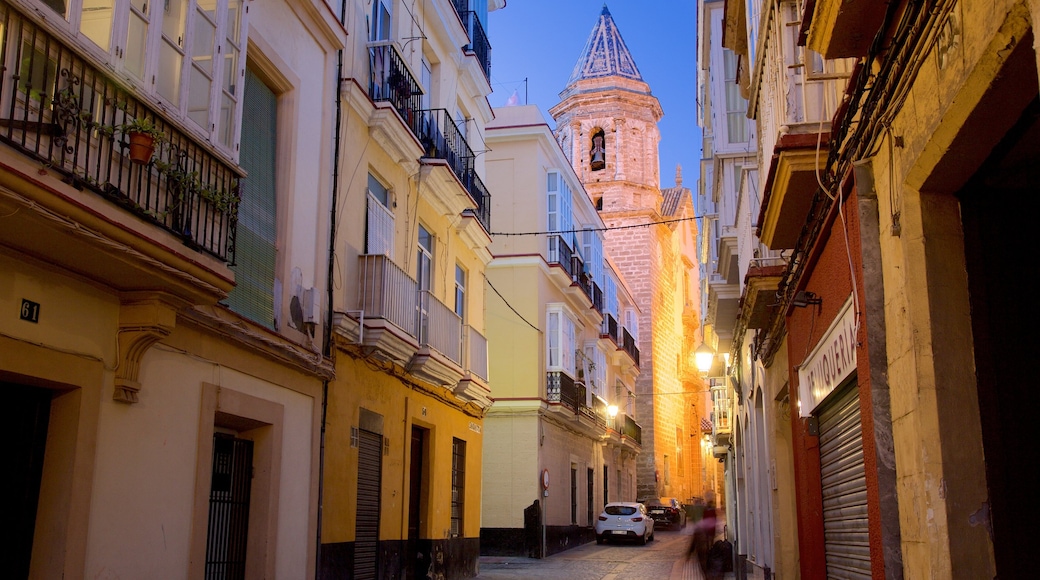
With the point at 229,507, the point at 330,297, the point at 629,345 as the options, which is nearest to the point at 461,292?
the point at 330,297

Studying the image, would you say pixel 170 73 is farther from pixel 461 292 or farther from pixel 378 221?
pixel 461 292

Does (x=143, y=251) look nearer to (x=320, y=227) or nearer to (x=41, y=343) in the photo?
(x=41, y=343)

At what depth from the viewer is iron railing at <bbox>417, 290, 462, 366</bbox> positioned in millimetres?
14562

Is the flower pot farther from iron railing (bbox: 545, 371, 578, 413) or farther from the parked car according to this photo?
the parked car

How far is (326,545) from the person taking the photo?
37.7 ft

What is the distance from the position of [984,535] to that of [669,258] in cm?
4670

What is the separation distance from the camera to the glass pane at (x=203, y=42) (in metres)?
8.29

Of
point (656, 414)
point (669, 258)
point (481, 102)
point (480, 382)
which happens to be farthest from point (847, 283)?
point (669, 258)

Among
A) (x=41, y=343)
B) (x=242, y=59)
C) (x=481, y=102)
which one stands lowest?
(x=41, y=343)

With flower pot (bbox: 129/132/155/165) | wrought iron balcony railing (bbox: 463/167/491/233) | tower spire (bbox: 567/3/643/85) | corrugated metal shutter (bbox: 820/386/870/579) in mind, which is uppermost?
tower spire (bbox: 567/3/643/85)

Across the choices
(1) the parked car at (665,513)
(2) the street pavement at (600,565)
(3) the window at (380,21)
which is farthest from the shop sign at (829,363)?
(1) the parked car at (665,513)

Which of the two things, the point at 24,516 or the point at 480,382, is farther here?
the point at 480,382

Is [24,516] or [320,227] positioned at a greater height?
[320,227]

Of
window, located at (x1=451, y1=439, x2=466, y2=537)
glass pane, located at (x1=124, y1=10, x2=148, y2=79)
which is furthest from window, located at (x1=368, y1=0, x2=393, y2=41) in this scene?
window, located at (x1=451, y1=439, x2=466, y2=537)
